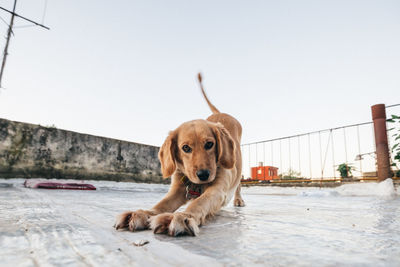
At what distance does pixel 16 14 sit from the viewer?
9.83m

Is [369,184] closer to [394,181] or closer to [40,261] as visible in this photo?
[394,181]

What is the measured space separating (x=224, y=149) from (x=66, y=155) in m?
7.34

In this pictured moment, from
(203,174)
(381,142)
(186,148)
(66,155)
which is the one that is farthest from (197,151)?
(66,155)

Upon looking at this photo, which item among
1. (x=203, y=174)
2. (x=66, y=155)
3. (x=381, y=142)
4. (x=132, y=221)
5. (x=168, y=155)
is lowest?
(x=132, y=221)

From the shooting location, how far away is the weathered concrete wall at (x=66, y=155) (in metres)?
6.66

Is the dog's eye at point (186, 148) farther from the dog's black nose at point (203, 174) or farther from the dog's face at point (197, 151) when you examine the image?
the dog's black nose at point (203, 174)

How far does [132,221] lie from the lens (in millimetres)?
1073

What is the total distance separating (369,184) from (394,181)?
1.44 feet

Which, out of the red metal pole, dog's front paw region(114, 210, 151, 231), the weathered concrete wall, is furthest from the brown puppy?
the weathered concrete wall

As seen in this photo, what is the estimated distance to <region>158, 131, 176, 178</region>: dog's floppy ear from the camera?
1859 mm

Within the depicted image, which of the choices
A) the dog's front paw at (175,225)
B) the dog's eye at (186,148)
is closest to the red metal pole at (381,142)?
the dog's eye at (186,148)

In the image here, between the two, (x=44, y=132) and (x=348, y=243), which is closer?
(x=348, y=243)

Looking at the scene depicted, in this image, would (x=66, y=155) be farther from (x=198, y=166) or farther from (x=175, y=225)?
(x=175, y=225)

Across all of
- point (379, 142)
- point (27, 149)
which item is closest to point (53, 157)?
point (27, 149)
